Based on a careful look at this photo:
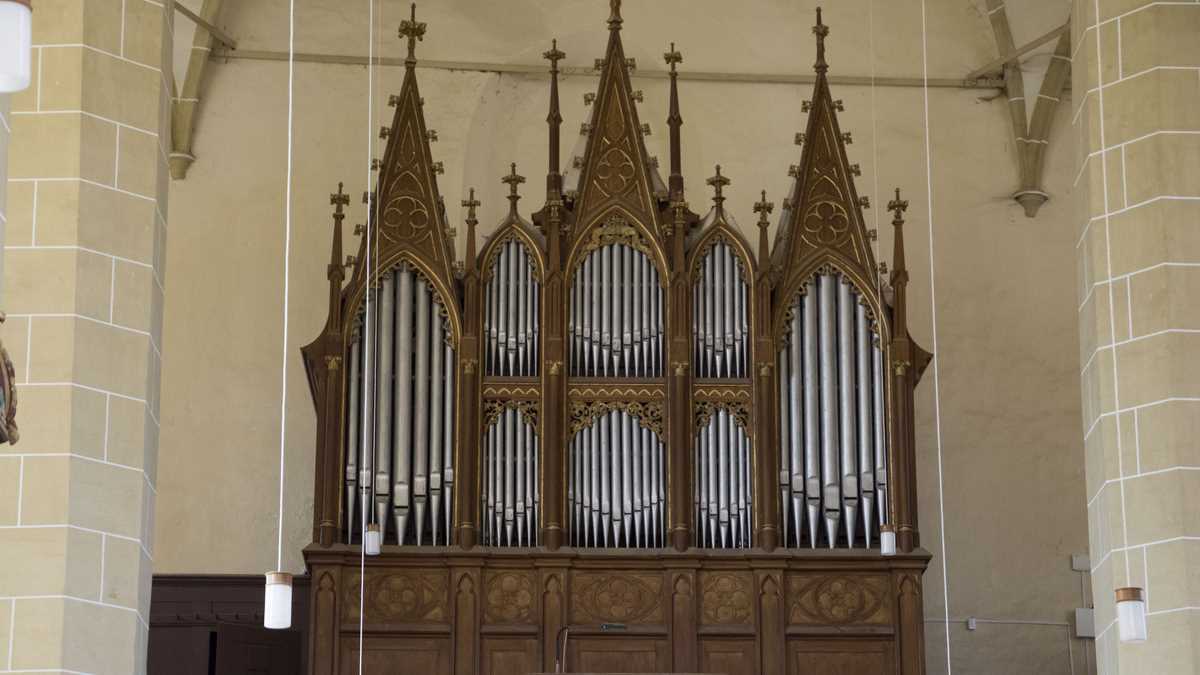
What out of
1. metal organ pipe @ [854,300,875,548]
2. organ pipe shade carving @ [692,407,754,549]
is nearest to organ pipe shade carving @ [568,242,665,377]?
organ pipe shade carving @ [692,407,754,549]

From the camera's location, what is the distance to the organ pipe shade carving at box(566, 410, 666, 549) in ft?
45.7

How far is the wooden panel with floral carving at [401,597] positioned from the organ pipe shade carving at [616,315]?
6.24ft

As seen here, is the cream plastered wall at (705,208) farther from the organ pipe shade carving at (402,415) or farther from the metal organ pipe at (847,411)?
the organ pipe shade carving at (402,415)

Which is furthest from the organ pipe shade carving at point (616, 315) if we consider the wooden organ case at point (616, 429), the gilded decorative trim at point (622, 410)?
the gilded decorative trim at point (622, 410)

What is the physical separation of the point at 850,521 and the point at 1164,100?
3962 millimetres

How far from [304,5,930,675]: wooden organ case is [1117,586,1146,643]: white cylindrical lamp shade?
3.72 meters

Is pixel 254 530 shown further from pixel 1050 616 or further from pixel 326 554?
pixel 1050 616

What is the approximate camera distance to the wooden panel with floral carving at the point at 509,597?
13.6 m

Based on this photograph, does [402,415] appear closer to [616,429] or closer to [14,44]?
[616,429]

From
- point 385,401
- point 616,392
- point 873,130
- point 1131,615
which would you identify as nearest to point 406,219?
point 385,401

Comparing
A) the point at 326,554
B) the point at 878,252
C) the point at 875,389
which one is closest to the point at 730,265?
the point at 875,389

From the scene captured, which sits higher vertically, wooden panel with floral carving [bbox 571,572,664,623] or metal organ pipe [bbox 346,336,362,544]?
metal organ pipe [bbox 346,336,362,544]

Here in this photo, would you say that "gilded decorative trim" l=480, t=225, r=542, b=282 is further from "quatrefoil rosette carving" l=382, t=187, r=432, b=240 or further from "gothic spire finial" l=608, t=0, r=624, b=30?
A: "gothic spire finial" l=608, t=0, r=624, b=30

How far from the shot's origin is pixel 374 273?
1427 cm
